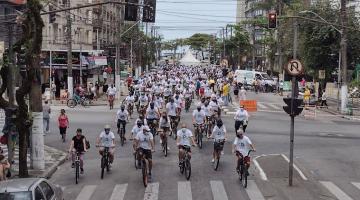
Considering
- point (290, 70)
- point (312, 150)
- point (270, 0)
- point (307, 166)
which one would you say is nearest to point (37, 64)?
point (290, 70)

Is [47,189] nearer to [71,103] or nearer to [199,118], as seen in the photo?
[199,118]

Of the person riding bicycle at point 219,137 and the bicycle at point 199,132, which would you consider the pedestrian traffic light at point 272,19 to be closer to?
the bicycle at point 199,132

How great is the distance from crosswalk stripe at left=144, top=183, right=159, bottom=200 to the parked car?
14.6 ft

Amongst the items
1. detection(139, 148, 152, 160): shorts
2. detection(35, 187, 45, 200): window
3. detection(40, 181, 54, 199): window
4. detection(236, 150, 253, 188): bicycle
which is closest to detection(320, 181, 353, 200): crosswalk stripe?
detection(236, 150, 253, 188): bicycle

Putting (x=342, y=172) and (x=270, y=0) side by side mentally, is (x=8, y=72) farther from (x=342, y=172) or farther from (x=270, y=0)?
(x=270, y=0)

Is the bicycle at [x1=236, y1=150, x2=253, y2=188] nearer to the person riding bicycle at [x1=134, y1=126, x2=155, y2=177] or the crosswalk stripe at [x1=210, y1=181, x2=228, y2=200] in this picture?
the crosswalk stripe at [x1=210, y1=181, x2=228, y2=200]

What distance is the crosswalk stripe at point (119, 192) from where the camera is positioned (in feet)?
53.8

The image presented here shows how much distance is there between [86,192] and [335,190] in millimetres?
6872

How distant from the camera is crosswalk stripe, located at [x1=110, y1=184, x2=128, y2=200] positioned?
16.4m

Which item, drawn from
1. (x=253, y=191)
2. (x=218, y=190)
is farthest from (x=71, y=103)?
(x=253, y=191)

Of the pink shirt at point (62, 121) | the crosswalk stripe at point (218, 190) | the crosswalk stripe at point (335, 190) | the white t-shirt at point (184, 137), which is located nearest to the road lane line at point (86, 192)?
the white t-shirt at point (184, 137)

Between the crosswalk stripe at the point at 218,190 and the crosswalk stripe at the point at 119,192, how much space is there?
242 cm

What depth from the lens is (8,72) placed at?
66.2 ft

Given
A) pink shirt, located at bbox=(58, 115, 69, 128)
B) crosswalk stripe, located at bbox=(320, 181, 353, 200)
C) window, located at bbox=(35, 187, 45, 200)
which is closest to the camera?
window, located at bbox=(35, 187, 45, 200)
